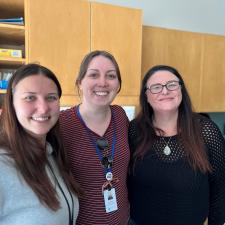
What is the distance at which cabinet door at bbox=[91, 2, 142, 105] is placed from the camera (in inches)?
82.5

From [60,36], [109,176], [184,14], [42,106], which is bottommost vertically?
[109,176]

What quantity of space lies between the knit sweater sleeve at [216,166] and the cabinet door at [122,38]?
92 centimetres

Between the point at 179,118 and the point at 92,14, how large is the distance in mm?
1144

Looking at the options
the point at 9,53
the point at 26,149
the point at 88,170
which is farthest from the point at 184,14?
the point at 26,149

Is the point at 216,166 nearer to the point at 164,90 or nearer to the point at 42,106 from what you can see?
the point at 164,90

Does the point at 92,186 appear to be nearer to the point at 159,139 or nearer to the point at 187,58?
the point at 159,139

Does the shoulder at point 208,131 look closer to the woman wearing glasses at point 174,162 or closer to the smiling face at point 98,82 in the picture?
the woman wearing glasses at point 174,162

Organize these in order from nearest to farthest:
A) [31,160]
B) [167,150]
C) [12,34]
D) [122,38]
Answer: [31,160], [167,150], [12,34], [122,38]

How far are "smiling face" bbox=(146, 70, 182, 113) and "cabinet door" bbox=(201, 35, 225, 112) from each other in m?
1.57

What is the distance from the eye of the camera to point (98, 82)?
4.16 ft

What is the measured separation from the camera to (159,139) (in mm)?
1407

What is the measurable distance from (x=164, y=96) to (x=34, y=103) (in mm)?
690

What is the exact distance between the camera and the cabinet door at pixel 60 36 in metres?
1.90

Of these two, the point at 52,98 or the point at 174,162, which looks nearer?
the point at 52,98
